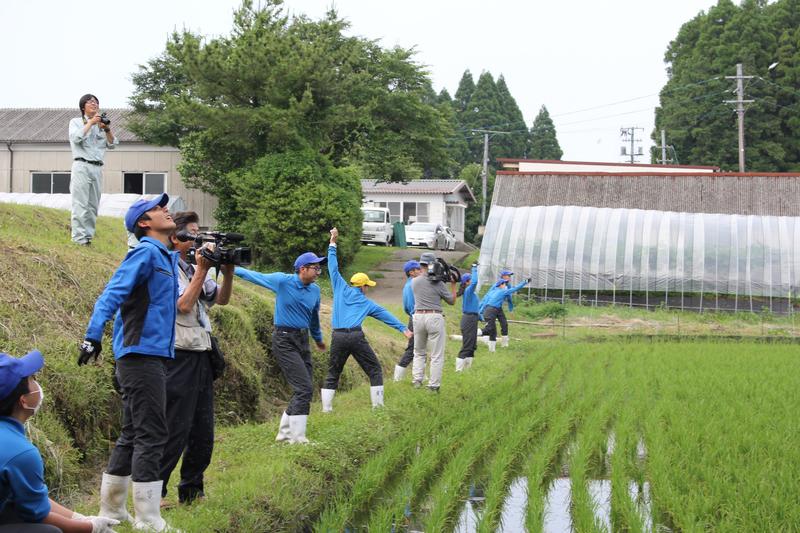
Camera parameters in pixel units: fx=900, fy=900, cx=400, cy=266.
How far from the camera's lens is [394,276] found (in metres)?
26.2

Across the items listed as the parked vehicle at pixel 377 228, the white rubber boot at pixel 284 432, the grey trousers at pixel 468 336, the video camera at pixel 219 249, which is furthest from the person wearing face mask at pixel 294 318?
the parked vehicle at pixel 377 228

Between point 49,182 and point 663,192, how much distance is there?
755 inches

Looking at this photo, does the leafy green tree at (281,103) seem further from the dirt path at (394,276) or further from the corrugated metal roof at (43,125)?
the dirt path at (394,276)

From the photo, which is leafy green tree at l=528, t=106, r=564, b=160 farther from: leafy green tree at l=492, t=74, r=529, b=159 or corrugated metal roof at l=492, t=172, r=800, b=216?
corrugated metal roof at l=492, t=172, r=800, b=216

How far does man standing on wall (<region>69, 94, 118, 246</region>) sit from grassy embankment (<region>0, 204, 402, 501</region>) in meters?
0.41

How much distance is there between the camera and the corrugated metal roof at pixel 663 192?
1030 inches

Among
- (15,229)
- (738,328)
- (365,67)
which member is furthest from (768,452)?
(365,67)

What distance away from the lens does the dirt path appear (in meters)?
22.1

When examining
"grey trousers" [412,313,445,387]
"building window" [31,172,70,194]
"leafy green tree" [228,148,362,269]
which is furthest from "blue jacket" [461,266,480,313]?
"building window" [31,172,70,194]


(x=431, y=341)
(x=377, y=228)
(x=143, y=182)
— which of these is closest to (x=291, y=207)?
(x=143, y=182)

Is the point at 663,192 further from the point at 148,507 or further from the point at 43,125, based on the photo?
the point at 148,507

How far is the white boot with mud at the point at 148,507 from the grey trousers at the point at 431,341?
18.7 ft

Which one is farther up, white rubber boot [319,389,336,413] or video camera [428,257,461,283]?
video camera [428,257,461,283]

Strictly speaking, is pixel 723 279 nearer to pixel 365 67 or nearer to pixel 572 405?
pixel 365 67
